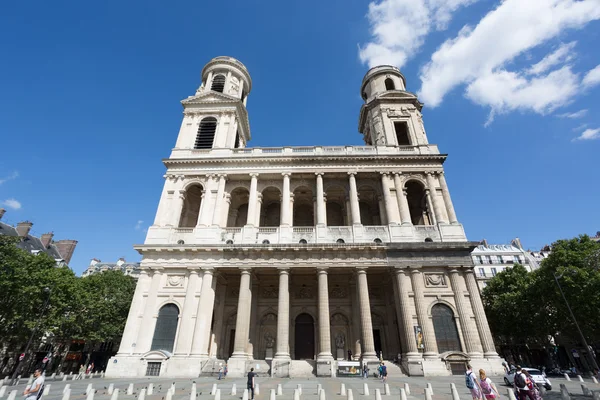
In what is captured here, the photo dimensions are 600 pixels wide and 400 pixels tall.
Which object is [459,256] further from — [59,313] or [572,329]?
[59,313]

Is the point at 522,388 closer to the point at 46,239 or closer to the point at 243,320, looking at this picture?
the point at 243,320

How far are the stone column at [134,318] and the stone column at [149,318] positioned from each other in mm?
346

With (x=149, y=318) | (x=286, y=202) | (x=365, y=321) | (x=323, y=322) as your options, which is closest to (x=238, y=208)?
(x=286, y=202)

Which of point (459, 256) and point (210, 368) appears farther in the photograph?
point (459, 256)

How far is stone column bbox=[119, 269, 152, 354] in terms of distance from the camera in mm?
20475

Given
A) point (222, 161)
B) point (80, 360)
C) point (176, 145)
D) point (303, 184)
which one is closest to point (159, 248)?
point (222, 161)

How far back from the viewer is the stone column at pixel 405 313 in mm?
19734

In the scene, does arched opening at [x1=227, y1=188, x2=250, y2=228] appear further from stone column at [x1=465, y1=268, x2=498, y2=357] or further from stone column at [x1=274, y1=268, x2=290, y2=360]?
stone column at [x1=465, y1=268, x2=498, y2=357]

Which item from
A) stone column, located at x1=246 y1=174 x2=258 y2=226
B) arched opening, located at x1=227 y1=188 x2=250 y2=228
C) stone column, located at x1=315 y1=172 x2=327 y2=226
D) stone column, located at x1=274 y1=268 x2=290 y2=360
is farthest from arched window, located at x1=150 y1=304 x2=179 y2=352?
stone column, located at x1=315 y1=172 x2=327 y2=226

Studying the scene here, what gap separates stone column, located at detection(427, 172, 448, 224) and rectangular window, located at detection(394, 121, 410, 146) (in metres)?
6.04

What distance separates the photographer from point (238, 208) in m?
29.8

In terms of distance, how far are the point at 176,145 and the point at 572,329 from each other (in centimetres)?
3998

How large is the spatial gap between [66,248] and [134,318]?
41.4m

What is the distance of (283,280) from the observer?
22156 millimetres
